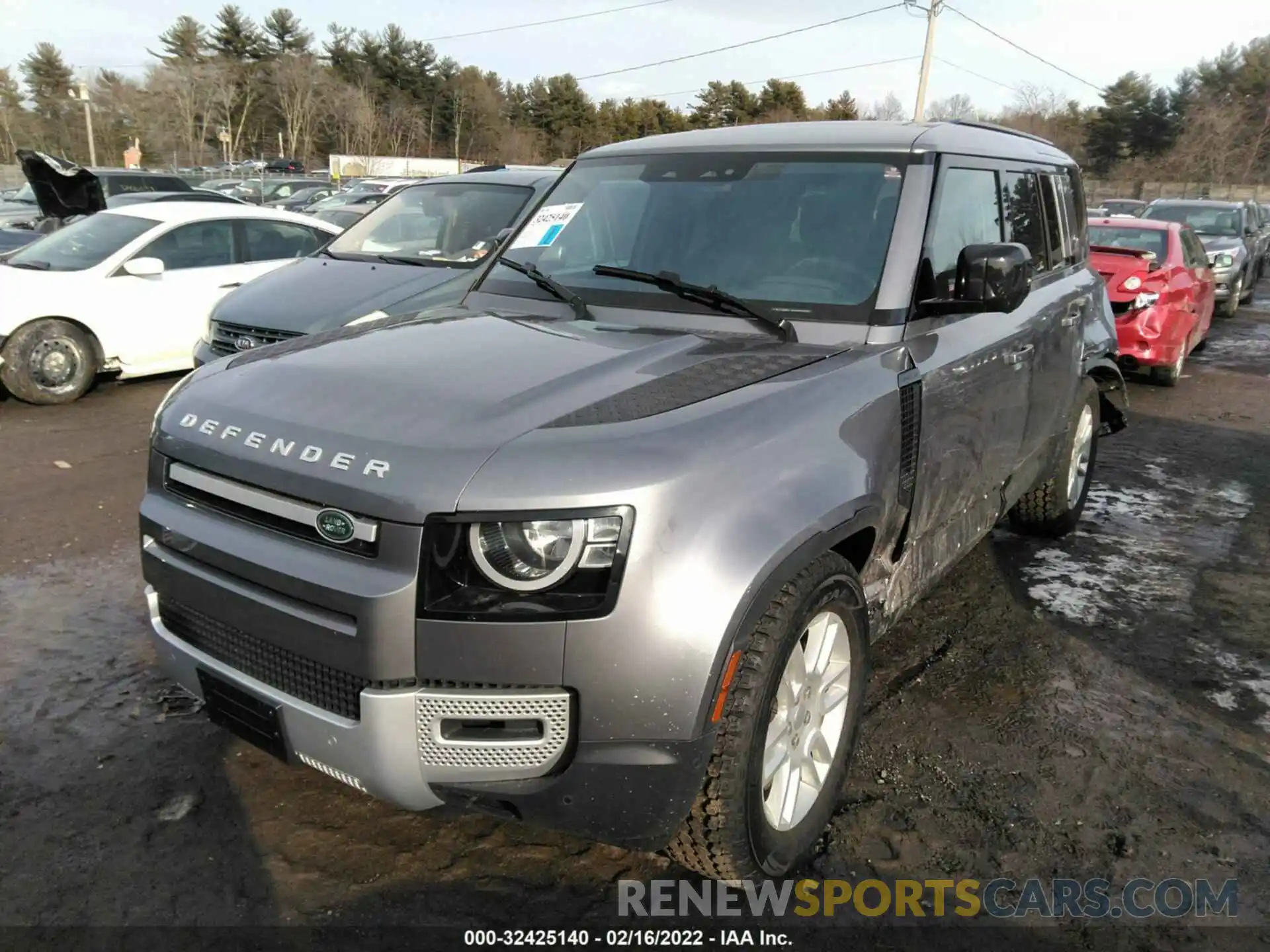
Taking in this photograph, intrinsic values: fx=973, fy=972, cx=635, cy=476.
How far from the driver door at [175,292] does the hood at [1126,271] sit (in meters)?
7.87

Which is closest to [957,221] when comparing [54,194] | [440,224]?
[440,224]

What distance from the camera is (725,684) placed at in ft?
7.22

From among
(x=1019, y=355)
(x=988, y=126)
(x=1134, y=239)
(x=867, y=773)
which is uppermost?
(x=988, y=126)

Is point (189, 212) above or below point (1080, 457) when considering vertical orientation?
above

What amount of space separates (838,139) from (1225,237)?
594 inches

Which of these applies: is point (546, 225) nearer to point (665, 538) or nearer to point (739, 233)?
point (739, 233)

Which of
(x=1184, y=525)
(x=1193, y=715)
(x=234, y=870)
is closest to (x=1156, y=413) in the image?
(x=1184, y=525)

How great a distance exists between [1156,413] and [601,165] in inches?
267

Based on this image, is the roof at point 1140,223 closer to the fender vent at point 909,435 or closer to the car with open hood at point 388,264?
the car with open hood at point 388,264

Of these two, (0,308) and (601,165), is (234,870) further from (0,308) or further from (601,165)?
(0,308)

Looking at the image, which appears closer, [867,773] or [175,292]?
[867,773]

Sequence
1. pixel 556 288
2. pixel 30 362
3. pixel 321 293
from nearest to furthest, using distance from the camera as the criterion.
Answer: pixel 556 288, pixel 321 293, pixel 30 362

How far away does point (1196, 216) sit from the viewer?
16.4m

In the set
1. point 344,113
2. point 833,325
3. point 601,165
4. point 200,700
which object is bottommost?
point 200,700
